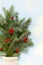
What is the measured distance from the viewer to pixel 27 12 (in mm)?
1628

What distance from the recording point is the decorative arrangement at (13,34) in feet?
4.95

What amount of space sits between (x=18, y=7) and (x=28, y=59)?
1.47 feet

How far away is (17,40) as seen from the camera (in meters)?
1.49

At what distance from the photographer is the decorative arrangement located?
1510 millimetres

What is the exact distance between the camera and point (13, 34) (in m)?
1.53

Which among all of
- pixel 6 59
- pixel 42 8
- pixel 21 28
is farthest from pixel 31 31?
pixel 6 59

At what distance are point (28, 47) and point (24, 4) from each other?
0.37 metres

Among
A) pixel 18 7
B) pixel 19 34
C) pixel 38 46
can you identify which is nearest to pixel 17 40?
pixel 19 34

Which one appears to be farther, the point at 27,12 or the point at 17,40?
the point at 27,12

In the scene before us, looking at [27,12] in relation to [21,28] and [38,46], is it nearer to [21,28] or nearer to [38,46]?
[21,28]

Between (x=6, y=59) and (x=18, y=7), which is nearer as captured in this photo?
(x=6, y=59)

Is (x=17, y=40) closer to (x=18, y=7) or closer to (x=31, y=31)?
(x=31, y=31)

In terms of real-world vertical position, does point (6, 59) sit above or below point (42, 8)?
below

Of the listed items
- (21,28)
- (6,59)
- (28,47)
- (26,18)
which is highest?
(26,18)
